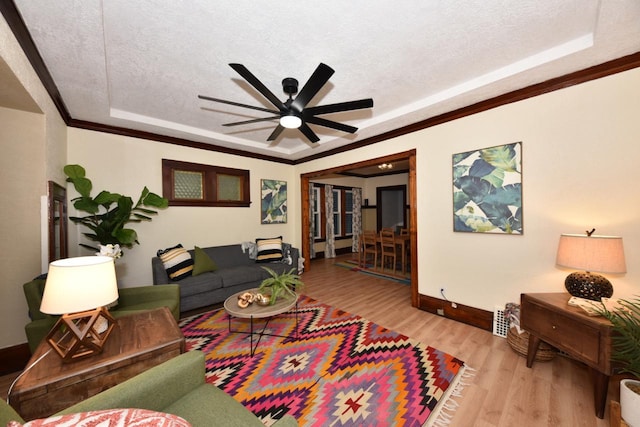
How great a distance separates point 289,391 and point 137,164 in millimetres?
3766

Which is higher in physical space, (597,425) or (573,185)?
(573,185)

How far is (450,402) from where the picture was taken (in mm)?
1722

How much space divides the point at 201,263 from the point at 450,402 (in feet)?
10.9

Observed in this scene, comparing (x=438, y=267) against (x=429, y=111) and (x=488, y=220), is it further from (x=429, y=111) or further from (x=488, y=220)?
(x=429, y=111)

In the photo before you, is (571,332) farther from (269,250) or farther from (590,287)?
(269,250)

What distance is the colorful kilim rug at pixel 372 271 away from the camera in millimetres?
4637

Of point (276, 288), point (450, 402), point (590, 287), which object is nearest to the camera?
point (450, 402)

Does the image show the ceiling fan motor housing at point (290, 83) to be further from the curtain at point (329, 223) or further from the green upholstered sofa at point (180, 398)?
the curtain at point (329, 223)

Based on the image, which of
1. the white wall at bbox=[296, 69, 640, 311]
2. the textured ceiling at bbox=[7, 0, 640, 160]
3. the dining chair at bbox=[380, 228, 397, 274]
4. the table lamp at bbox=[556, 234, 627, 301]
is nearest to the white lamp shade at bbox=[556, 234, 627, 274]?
the table lamp at bbox=[556, 234, 627, 301]

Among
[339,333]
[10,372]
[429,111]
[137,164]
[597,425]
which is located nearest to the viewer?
[597,425]

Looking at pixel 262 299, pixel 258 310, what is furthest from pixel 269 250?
pixel 258 310

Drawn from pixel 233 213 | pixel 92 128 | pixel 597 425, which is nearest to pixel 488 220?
pixel 597 425

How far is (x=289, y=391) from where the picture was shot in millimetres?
1826

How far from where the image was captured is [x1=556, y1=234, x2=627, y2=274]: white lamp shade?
1705mm
